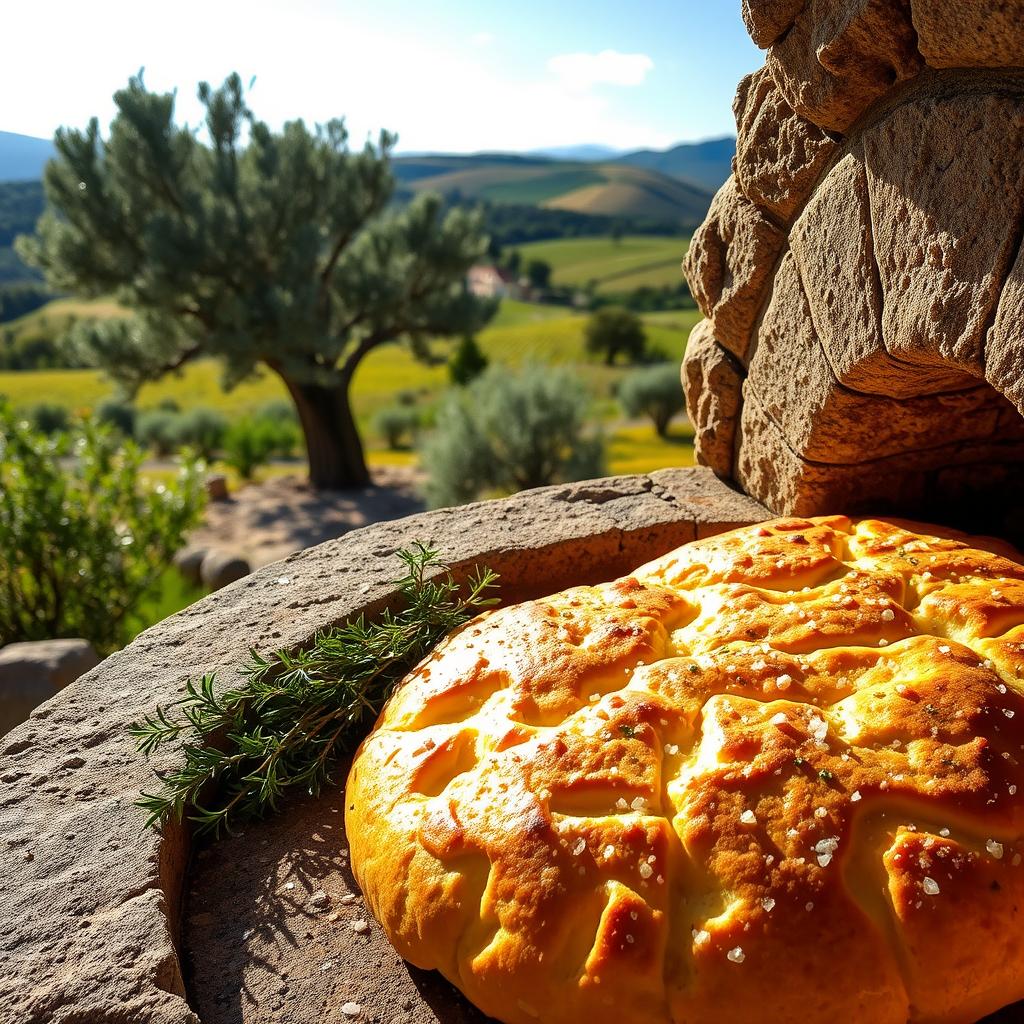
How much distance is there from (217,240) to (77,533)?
10.2 meters

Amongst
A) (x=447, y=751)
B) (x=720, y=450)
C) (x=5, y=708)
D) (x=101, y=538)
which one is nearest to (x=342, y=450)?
(x=101, y=538)

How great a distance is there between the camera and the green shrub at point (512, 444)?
49.9 ft

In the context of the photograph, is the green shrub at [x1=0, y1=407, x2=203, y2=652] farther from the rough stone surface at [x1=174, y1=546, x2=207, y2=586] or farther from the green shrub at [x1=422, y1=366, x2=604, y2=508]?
the green shrub at [x1=422, y1=366, x2=604, y2=508]

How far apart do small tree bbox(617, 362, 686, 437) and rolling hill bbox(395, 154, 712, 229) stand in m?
81.6

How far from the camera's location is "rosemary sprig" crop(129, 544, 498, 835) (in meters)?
1.61

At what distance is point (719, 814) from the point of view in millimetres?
1167

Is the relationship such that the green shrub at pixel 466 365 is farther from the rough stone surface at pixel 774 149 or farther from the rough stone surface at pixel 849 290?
the rough stone surface at pixel 849 290

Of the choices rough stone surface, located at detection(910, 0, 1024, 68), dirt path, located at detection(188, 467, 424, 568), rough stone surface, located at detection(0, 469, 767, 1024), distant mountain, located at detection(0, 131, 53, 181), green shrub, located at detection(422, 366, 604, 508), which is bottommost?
dirt path, located at detection(188, 467, 424, 568)

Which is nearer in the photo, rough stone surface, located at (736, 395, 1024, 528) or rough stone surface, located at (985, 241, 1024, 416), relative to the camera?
rough stone surface, located at (985, 241, 1024, 416)

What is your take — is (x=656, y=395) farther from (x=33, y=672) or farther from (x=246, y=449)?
(x=33, y=672)

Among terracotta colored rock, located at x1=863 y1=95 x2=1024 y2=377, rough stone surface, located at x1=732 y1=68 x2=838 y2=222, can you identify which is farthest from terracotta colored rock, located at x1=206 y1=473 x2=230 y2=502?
terracotta colored rock, located at x1=863 y1=95 x2=1024 y2=377

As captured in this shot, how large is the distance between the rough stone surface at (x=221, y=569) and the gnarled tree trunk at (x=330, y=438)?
8.06 metres

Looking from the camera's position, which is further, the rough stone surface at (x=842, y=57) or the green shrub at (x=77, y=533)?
the green shrub at (x=77, y=533)

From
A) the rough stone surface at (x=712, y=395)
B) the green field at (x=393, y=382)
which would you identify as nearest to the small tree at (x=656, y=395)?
the green field at (x=393, y=382)
